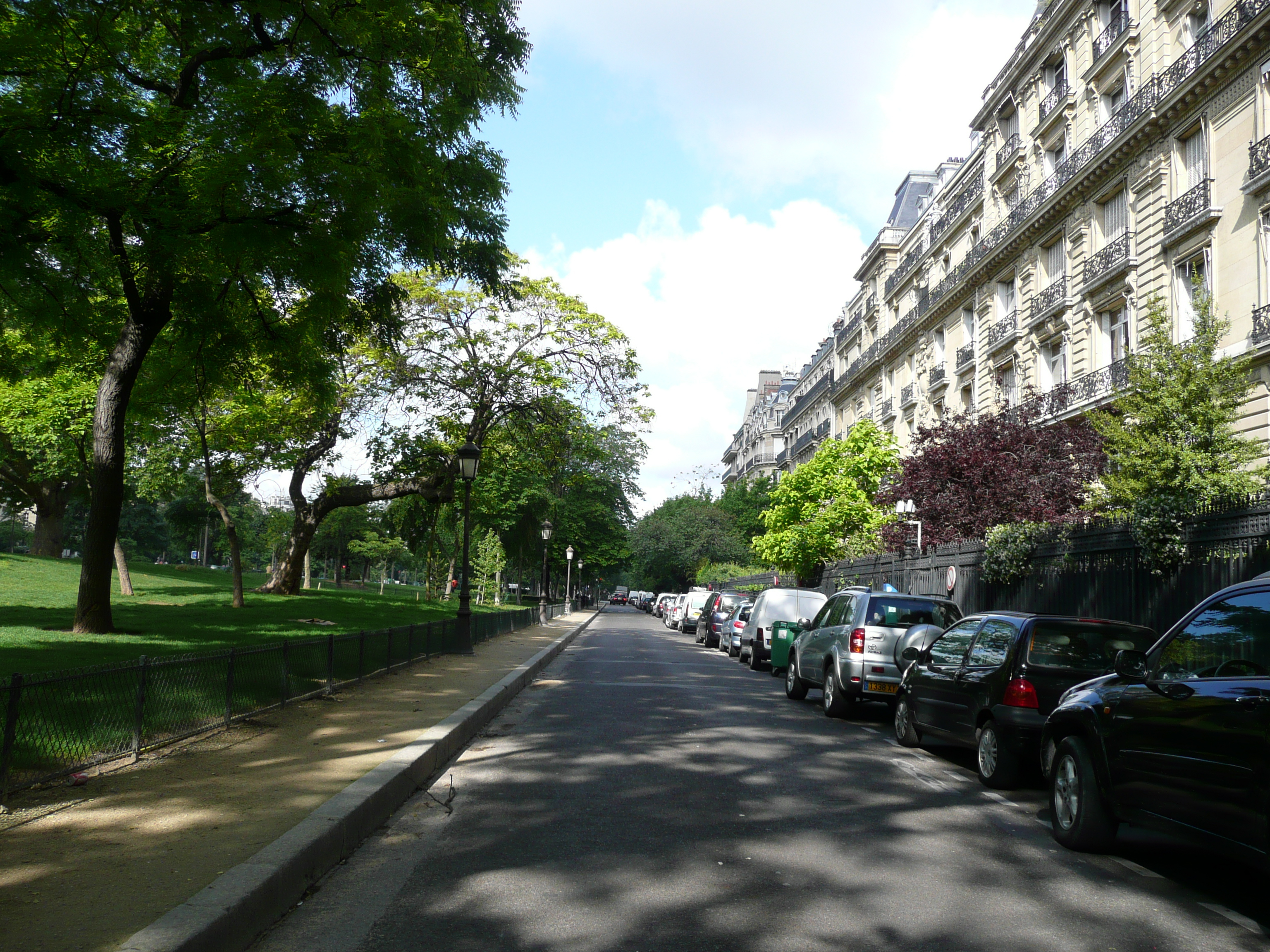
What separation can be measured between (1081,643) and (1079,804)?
242 centimetres

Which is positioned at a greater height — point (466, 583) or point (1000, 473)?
point (1000, 473)

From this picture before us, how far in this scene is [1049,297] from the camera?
31.0 metres

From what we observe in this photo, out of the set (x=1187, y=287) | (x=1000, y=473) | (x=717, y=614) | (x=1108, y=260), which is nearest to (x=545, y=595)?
(x=717, y=614)

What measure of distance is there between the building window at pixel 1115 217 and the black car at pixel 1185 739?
24285 mm

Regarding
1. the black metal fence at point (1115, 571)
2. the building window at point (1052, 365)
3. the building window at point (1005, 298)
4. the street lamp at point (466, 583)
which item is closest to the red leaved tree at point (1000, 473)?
the black metal fence at point (1115, 571)

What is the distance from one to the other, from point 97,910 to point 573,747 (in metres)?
6.12

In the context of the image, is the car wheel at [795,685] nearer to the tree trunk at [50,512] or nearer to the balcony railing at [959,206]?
the balcony railing at [959,206]

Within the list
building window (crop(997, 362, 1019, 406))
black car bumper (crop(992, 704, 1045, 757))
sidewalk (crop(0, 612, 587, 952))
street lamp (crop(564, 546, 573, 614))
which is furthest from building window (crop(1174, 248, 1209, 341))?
street lamp (crop(564, 546, 573, 614))

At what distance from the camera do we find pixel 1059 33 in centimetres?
3144

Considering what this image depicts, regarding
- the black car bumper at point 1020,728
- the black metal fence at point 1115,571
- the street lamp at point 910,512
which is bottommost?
the black car bumper at point 1020,728

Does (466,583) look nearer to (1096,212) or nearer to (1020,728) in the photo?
(1020,728)

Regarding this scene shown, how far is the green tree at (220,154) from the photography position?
31.2ft

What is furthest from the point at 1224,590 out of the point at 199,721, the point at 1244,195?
the point at 1244,195

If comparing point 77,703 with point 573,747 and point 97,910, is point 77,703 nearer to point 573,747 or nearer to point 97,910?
point 97,910
